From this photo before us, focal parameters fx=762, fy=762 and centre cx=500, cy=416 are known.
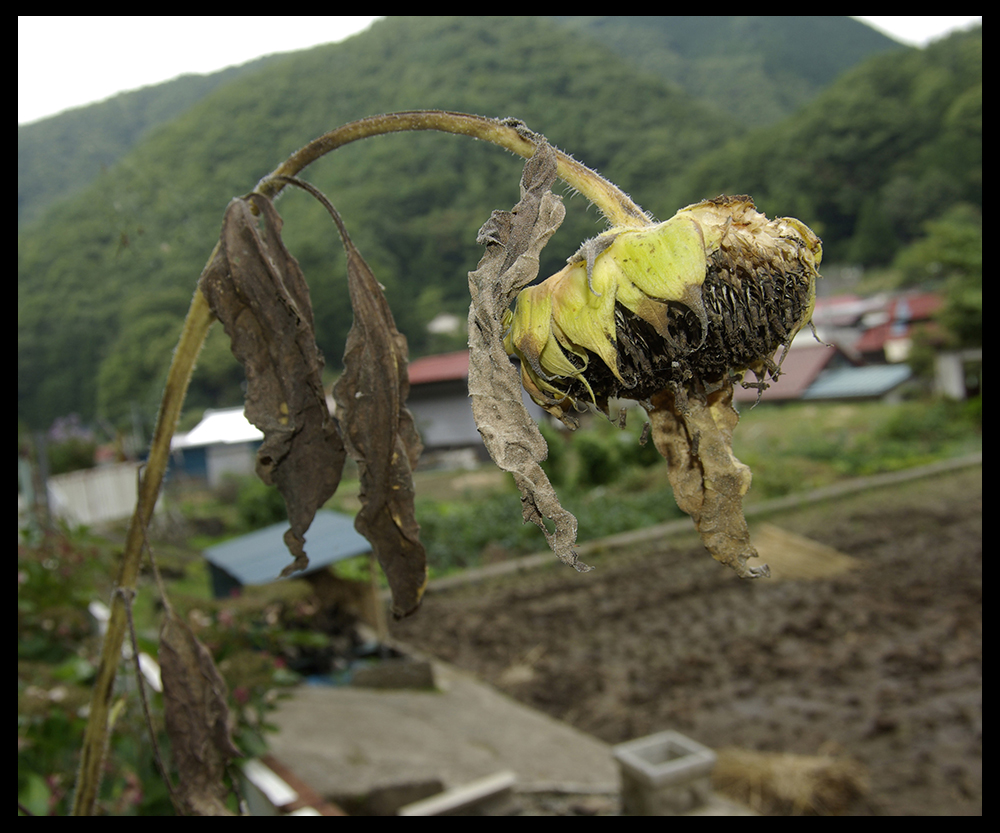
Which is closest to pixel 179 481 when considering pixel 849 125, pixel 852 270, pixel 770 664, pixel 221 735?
pixel 770 664

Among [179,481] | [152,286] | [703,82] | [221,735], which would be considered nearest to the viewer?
[221,735]

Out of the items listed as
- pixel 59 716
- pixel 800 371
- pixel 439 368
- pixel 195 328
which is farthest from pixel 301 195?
pixel 800 371

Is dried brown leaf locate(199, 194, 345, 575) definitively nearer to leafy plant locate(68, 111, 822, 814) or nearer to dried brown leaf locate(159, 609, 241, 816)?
leafy plant locate(68, 111, 822, 814)

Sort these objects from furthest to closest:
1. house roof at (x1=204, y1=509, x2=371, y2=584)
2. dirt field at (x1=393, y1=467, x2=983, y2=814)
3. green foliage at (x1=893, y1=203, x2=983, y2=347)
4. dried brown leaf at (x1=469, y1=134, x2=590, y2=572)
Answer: green foliage at (x1=893, y1=203, x2=983, y2=347), house roof at (x1=204, y1=509, x2=371, y2=584), dirt field at (x1=393, y1=467, x2=983, y2=814), dried brown leaf at (x1=469, y1=134, x2=590, y2=572)

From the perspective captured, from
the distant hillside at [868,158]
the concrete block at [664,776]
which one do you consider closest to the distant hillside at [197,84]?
the concrete block at [664,776]

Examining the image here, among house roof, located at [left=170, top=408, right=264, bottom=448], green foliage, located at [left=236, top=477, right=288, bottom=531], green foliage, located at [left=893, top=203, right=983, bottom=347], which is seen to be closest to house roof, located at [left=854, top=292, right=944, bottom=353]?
green foliage, located at [left=893, top=203, right=983, bottom=347]

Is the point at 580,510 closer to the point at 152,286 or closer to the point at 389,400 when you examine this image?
the point at 152,286
